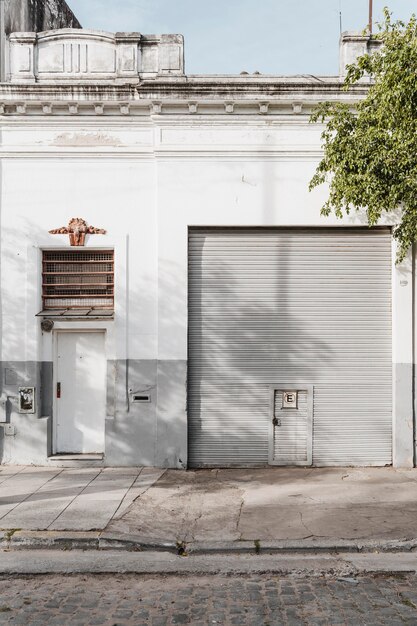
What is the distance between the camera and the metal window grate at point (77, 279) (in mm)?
10969

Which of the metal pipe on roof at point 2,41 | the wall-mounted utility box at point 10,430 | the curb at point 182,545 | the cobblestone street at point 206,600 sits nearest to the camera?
the cobblestone street at point 206,600

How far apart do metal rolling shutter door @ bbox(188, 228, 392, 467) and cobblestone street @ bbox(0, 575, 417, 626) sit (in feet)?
15.0

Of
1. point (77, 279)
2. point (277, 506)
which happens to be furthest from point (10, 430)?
point (277, 506)

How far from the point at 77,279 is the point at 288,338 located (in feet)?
13.2

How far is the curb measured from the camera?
22.3 feet

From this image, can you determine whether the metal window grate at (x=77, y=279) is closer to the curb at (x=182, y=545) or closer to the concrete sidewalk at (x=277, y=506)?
the concrete sidewalk at (x=277, y=506)

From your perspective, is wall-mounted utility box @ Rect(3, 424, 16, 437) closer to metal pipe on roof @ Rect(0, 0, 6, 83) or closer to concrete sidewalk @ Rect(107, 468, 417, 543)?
concrete sidewalk @ Rect(107, 468, 417, 543)

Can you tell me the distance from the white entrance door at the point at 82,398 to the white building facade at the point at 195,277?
1.6 inches

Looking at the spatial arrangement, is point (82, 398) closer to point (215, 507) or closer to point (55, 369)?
point (55, 369)

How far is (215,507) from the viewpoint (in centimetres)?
824

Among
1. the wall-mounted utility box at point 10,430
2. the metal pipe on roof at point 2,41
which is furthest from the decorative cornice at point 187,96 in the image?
the wall-mounted utility box at point 10,430

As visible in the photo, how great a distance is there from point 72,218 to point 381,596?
791 cm

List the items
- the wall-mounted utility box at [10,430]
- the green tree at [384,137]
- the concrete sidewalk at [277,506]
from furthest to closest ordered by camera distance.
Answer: the wall-mounted utility box at [10,430] < the green tree at [384,137] < the concrete sidewalk at [277,506]

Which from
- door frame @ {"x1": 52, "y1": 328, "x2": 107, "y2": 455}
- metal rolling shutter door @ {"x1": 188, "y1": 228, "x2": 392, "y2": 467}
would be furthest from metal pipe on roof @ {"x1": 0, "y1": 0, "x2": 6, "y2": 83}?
door frame @ {"x1": 52, "y1": 328, "x2": 107, "y2": 455}
